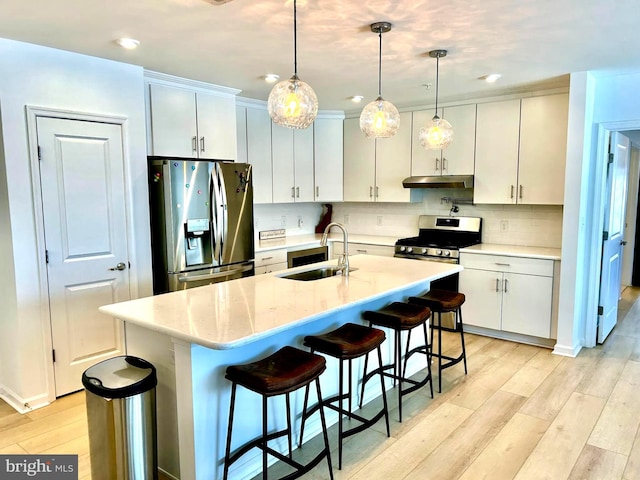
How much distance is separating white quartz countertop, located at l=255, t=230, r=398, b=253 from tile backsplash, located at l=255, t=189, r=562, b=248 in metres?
0.17

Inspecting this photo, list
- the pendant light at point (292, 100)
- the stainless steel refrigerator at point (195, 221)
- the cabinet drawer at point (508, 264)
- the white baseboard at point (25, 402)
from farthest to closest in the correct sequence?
1. the cabinet drawer at point (508, 264)
2. the stainless steel refrigerator at point (195, 221)
3. the white baseboard at point (25, 402)
4. the pendant light at point (292, 100)

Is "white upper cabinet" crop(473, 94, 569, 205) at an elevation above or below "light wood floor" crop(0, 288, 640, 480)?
above

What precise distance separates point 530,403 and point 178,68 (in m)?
3.56

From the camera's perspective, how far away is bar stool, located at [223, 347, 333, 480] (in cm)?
197

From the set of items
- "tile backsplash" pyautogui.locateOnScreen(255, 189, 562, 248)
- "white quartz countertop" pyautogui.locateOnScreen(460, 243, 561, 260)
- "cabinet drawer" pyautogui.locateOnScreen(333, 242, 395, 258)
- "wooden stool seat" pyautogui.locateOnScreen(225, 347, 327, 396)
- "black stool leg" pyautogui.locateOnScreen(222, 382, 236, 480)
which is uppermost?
"tile backsplash" pyautogui.locateOnScreen(255, 189, 562, 248)

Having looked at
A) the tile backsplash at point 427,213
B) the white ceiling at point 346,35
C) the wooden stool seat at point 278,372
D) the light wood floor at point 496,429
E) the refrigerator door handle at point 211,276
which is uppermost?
the white ceiling at point 346,35

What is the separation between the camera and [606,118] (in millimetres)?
3828

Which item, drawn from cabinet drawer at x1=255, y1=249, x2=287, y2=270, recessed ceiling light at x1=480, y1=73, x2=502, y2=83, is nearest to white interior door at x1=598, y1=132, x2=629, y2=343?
recessed ceiling light at x1=480, y1=73, x2=502, y2=83

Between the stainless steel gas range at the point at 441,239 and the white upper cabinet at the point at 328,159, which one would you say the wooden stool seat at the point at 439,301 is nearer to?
the stainless steel gas range at the point at 441,239

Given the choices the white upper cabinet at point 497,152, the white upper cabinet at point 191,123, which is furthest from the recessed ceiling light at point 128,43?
the white upper cabinet at point 497,152

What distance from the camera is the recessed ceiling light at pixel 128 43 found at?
2.88 metres

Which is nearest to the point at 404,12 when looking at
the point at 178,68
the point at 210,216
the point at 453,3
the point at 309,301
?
the point at 453,3

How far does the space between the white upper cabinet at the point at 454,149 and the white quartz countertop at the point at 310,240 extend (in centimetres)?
89

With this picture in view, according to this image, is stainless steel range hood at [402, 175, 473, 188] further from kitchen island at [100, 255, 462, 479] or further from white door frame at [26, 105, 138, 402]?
white door frame at [26, 105, 138, 402]
